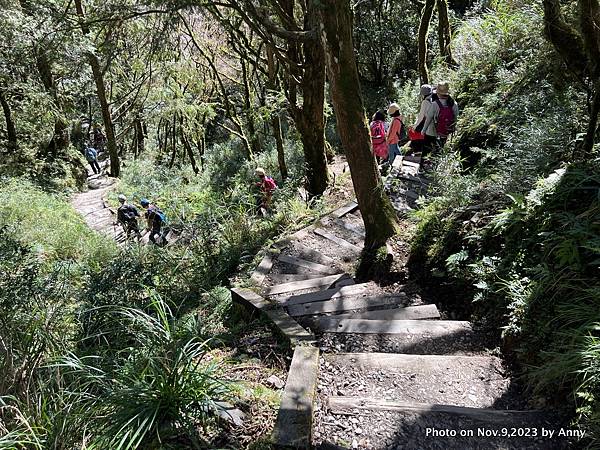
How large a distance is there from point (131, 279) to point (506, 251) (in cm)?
459

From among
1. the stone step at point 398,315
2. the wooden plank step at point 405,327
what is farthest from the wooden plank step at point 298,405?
the stone step at point 398,315

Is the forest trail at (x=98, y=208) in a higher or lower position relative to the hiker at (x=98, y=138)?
lower

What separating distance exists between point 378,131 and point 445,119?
4.54ft

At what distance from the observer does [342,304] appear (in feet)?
15.4

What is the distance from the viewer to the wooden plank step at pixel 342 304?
452cm

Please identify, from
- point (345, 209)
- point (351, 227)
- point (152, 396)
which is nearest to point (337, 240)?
point (351, 227)

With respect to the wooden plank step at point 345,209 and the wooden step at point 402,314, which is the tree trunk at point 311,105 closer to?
the wooden plank step at point 345,209

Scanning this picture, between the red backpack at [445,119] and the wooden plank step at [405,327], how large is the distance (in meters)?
4.59

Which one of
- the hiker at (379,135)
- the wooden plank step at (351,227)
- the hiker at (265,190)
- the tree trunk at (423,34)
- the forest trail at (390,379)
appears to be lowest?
the forest trail at (390,379)

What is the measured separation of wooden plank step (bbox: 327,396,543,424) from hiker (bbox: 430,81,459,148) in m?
5.75

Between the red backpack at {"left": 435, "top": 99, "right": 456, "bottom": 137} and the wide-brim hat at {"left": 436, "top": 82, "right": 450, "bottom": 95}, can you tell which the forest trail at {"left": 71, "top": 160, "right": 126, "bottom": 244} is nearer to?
the red backpack at {"left": 435, "top": 99, "right": 456, "bottom": 137}

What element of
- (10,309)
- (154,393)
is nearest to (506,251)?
(154,393)

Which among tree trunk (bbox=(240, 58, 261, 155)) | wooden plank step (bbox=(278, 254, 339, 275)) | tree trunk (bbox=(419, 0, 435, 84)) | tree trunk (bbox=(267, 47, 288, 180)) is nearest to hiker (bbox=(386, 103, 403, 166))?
wooden plank step (bbox=(278, 254, 339, 275))

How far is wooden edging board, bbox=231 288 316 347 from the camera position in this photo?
3.85 meters
